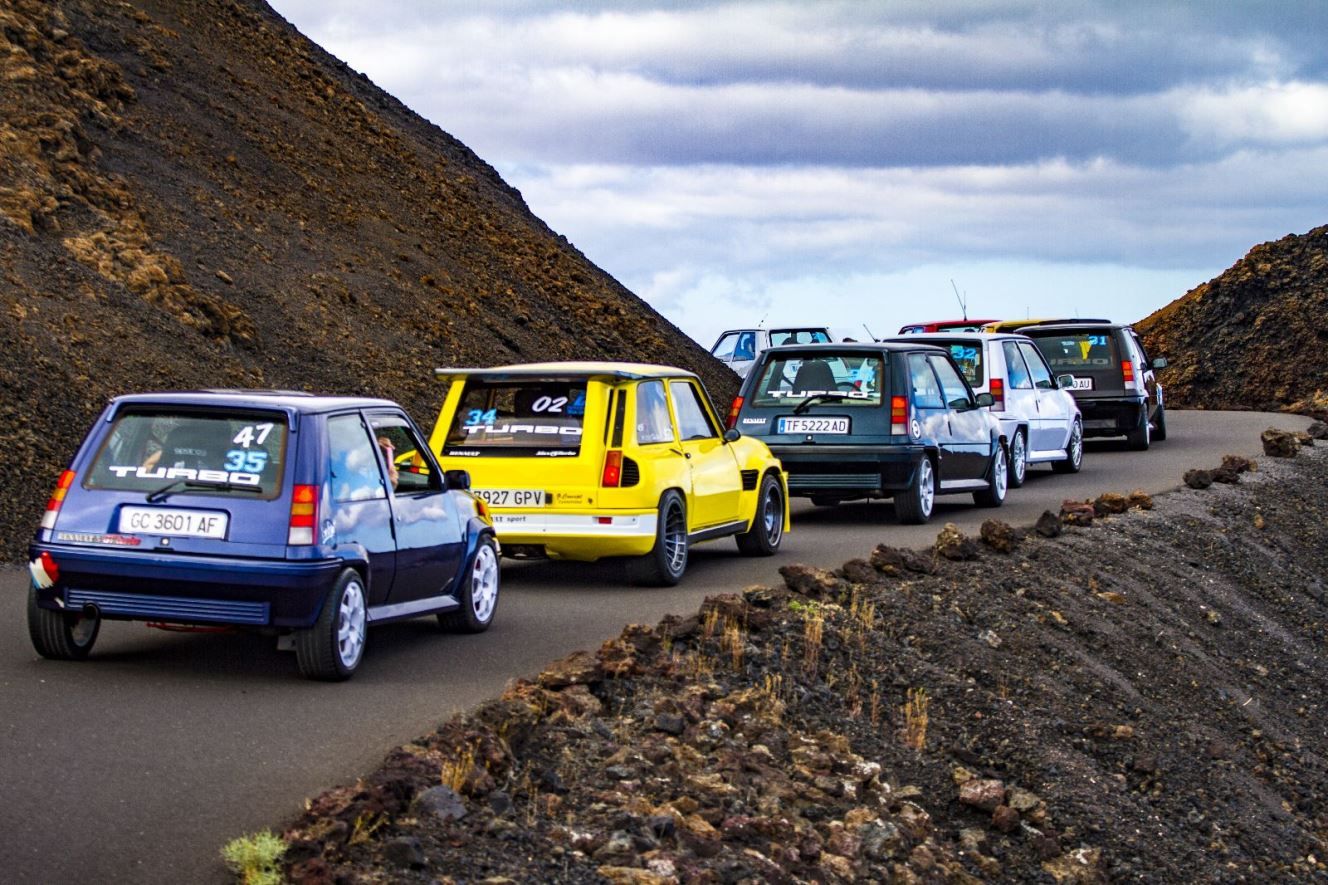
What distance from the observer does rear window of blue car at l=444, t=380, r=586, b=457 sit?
14195 mm

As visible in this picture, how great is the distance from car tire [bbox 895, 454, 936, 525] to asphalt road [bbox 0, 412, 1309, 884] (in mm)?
3694

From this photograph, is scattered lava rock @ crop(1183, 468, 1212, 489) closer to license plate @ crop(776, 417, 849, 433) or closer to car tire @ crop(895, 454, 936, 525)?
car tire @ crop(895, 454, 936, 525)

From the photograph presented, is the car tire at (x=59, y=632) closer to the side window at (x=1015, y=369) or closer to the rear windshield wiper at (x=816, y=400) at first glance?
the rear windshield wiper at (x=816, y=400)

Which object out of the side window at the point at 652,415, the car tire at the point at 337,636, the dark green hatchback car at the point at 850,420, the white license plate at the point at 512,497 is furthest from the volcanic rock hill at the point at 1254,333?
the car tire at the point at 337,636

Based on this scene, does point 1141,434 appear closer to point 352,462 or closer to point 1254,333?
point 352,462

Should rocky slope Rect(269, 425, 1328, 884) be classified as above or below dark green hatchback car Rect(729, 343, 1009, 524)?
below

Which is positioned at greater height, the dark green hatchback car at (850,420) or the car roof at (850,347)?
the car roof at (850,347)

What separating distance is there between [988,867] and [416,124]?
139 feet

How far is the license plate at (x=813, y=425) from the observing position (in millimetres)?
19061

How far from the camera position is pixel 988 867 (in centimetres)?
893

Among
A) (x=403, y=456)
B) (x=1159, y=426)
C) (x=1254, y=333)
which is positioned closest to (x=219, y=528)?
(x=403, y=456)

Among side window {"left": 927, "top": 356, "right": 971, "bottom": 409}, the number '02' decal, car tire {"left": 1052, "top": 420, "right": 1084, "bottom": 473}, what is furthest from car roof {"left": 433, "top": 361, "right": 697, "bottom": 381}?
car tire {"left": 1052, "top": 420, "right": 1084, "bottom": 473}

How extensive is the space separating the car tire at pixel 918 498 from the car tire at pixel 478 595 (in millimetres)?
7205

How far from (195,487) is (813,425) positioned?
9685mm
